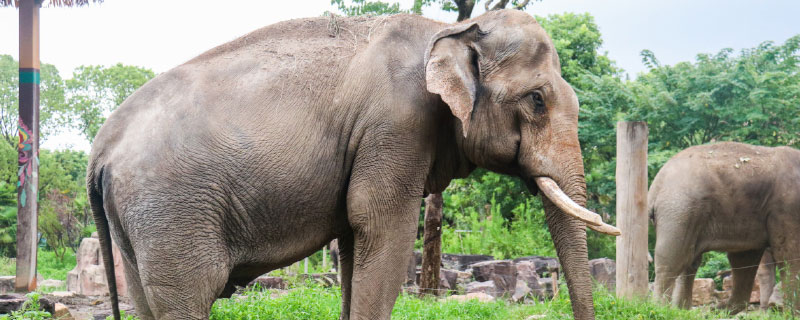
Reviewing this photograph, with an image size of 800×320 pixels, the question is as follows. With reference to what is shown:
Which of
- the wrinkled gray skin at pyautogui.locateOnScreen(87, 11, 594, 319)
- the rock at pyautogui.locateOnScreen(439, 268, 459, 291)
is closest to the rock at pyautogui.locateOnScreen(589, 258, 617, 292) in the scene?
the rock at pyautogui.locateOnScreen(439, 268, 459, 291)

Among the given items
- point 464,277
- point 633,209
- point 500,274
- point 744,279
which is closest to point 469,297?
point 633,209

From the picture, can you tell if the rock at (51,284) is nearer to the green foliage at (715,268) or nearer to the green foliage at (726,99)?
the green foliage at (726,99)

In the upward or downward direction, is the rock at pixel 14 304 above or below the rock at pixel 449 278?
above

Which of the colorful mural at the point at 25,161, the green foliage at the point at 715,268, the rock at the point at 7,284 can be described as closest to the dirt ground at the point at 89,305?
the colorful mural at the point at 25,161

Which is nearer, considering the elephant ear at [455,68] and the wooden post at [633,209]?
the elephant ear at [455,68]

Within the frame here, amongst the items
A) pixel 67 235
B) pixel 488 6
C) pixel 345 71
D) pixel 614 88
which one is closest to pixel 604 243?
pixel 614 88

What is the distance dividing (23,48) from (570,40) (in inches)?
563

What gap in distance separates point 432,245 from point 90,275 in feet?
17.0

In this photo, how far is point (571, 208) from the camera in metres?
3.60

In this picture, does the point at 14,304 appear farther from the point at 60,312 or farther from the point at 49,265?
the point at 49,265

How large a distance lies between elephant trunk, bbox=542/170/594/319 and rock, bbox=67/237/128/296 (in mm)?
7198

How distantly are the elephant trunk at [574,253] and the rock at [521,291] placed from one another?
5.43 m

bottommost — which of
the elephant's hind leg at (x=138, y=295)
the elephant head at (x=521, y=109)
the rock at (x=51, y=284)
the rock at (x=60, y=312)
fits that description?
the rock at (x=51, y=284)

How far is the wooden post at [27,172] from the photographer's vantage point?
11352 mm
